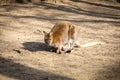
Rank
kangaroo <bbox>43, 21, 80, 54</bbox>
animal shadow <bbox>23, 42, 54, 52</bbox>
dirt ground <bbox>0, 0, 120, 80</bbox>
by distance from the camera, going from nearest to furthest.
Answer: dirt ground <bbox>0, 0, 120, 80</bbox>, kangaroo <bbox>43, 21, 80, 54</bbox>, animal shadow <bbox>23, 42, 54, 52</bbox>

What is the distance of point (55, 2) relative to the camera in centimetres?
1664

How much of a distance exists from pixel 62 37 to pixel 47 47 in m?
0.81

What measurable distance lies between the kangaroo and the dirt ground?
0.22 meters

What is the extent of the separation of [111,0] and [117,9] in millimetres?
2187

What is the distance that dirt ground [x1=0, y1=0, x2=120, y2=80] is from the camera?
23.1 ft

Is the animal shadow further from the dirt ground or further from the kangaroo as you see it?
the kangaroo

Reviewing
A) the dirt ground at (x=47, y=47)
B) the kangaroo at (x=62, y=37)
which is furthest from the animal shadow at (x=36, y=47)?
the kangaroo at (x=62, y=37)

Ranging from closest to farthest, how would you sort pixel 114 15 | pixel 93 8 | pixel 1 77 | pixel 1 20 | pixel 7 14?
pixel 1 77, pixel 1 20, pixel 7 14, pixel 114 15, pixel 93 8

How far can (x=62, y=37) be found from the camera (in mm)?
8328

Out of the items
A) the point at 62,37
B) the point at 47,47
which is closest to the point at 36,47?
the point at 47,47

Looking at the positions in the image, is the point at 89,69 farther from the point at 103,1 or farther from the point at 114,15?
the point at 103,1

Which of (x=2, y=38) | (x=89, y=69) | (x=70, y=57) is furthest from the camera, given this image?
(x=2, y=38)

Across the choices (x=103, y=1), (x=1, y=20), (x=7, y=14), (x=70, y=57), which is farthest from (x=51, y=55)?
(x=103, y=1)

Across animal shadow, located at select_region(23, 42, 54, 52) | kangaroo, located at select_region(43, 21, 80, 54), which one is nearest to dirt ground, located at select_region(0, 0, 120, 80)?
animal shadow, located at select_region(23, 42, 54, 52)
